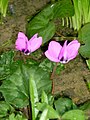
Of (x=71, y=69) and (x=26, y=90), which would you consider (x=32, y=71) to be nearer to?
(x=26, y=90)

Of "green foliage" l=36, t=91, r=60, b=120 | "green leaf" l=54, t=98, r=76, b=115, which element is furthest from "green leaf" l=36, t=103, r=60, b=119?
"green leaf" l=54, t=98, r=76, b=115

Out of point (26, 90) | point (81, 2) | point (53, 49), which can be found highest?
point (81, 2)

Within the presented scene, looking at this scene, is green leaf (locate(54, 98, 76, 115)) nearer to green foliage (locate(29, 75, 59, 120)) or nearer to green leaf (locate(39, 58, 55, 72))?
green foliage (locate(29, 75, 59, 120))

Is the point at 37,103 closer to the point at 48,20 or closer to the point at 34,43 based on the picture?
the point at 34,43

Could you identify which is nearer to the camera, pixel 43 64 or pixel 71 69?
pixel 43 64

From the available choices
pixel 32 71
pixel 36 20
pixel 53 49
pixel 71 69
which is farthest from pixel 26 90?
pixel 71 69

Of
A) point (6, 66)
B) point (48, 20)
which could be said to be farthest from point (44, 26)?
point (6, 66)

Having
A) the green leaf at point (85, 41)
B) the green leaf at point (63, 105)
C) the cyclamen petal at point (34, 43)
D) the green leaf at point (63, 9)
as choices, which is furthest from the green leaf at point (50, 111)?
the green leaf at point (63, 9)

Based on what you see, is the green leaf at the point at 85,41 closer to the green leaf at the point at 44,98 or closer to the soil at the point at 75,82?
the soil at the point at 75,82
